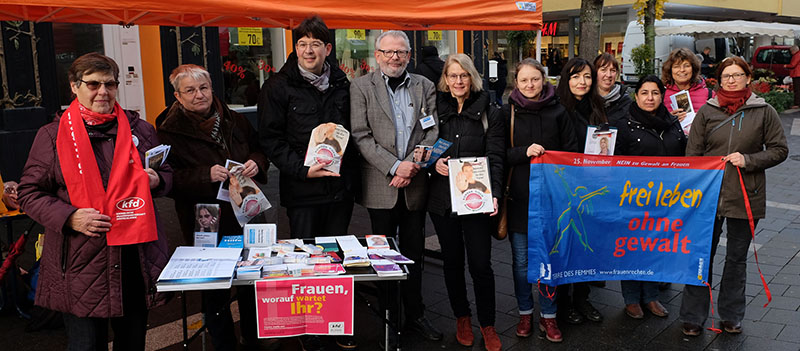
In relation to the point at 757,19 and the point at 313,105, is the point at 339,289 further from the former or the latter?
the point at 757,19

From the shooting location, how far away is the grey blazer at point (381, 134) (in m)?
4.18

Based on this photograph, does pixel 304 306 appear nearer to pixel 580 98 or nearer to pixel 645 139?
pixel 580 98

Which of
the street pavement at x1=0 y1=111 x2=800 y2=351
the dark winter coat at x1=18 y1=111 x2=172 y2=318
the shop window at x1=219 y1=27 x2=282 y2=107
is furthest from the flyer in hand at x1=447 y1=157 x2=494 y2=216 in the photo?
the shop window at x1=219 y1=27 x2=282 y2=107

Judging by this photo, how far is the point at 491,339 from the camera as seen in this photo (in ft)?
14.0

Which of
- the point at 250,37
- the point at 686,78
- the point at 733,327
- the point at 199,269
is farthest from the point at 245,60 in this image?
the point at 733,327

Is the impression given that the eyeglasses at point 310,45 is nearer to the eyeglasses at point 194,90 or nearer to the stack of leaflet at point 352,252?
the eyeglasses at point 194,90

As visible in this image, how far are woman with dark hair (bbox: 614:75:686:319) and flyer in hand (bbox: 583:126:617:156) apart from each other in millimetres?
264

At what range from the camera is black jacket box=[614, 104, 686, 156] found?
4648 millimetres

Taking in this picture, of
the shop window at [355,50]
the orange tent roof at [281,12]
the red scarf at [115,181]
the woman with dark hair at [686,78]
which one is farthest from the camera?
the shop window at [355,50]

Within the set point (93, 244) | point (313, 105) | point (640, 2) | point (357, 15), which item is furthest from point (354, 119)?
point (640, 2)

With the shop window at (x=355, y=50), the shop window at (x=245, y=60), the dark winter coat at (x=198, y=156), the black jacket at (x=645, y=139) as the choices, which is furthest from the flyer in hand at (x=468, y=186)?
the shop window at (x=355, y=50)

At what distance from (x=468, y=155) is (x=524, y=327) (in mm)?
1252

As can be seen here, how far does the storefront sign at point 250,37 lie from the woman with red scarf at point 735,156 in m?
8.54

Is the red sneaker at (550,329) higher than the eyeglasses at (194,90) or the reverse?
the reverse
